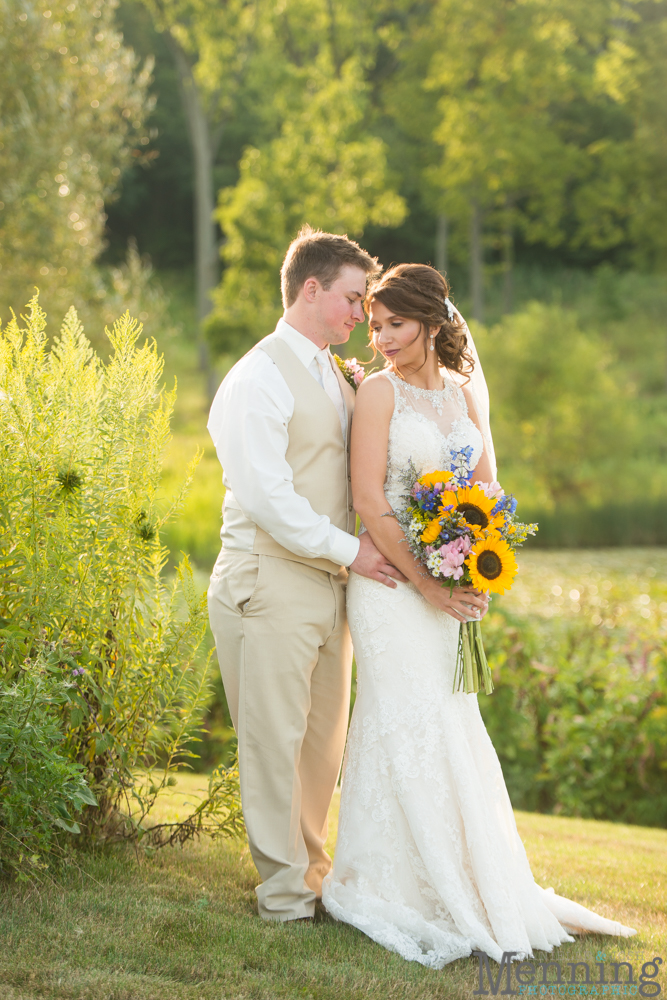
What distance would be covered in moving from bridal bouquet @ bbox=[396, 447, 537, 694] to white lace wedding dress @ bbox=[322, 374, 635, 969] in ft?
0.53

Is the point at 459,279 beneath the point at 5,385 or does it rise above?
above

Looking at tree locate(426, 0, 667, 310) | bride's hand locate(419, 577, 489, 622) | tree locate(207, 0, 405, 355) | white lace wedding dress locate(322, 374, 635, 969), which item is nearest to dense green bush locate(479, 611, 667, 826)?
white lace wedding dress locate(322, 374, 635, 969)

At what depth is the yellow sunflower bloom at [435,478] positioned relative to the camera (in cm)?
319

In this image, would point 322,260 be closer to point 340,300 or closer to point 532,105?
point 340,300

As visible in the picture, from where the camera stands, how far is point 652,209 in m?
25.8

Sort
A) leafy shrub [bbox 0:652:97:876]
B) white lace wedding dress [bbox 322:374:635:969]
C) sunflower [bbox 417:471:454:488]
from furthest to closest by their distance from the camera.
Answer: sunflower [bbox 417:471:454:488] < white lace wedding dress [bbox 322:374:635:969] < leafy shrub [bbox 0:652:97:876]

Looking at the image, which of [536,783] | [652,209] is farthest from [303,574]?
[652,209]

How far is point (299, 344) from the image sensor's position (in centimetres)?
336

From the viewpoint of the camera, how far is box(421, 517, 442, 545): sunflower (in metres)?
3.11

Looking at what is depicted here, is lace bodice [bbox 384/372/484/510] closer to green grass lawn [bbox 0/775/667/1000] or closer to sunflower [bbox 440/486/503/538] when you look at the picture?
sunflower [bbox 440/486/503/538]

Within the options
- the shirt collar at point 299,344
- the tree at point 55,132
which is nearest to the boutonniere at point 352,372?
the shirt collar at point 299,344

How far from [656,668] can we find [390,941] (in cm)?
389

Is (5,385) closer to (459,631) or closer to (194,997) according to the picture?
(459,631)

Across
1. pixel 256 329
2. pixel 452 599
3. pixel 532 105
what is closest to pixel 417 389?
pixel 452 599
